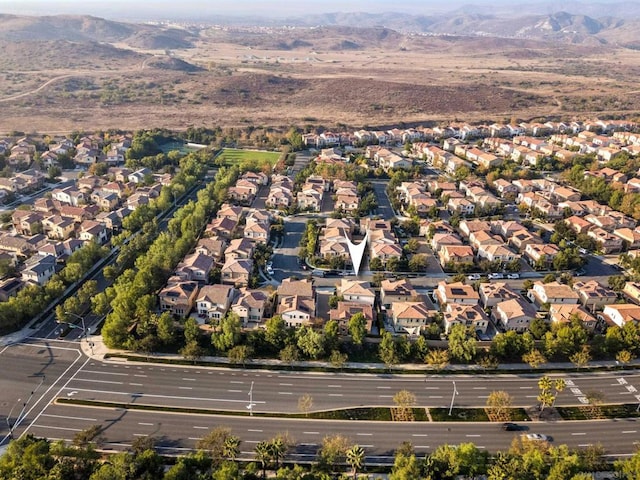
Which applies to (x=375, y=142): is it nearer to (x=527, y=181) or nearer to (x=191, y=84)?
(x=527, y=181)

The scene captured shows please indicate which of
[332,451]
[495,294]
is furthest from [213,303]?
[495,294]

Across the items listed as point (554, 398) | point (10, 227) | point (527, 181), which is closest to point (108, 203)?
point (10, 227)

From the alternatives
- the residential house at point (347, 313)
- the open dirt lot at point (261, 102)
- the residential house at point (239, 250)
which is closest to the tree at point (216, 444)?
the residential house at point (347, 313)

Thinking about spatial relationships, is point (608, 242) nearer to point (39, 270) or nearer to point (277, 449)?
point (277, 449)

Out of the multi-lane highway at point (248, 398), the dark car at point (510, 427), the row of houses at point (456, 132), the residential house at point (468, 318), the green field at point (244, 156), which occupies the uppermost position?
the row of houses at point (456, 132)

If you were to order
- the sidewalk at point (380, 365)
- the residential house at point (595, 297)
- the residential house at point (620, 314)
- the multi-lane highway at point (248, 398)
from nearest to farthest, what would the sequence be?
the multi-lane highway at point (248, 398)
the sidewalk at point (380, 365)
the residential house at point (620, 314)
the residential house at point (595, 297)

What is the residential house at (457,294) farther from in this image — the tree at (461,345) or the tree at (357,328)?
the tree at (357,328)
